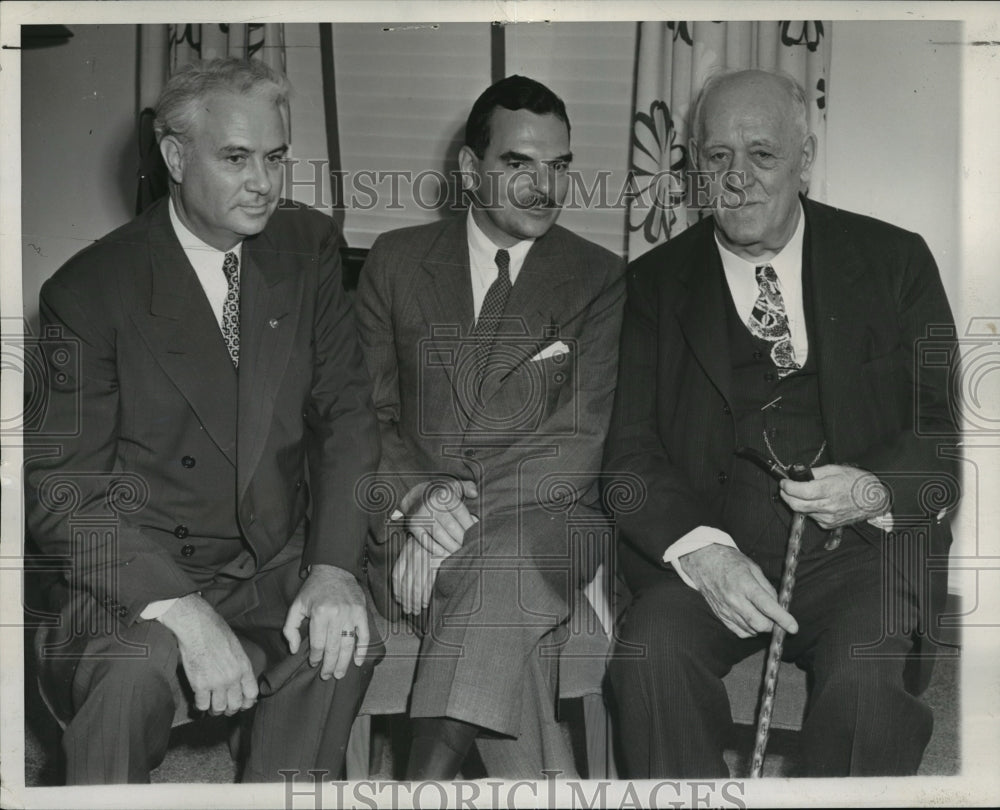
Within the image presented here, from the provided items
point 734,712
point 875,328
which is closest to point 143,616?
point 734,712

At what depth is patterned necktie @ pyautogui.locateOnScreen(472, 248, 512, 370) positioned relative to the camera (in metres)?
2.43

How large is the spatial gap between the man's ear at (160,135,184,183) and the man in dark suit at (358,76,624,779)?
0.42m

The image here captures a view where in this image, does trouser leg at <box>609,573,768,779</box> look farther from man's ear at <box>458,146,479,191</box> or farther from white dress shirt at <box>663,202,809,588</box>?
man's ear at <box>458,146,479,191</box>

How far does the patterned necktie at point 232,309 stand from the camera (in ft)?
7.60

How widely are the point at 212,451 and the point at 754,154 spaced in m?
1.25

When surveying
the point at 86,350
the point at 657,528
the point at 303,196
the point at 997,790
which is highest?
the point at 303,196

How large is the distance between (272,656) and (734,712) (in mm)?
907

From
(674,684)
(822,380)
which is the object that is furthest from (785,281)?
(674,684)

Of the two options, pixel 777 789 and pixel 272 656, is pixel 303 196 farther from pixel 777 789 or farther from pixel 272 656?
pixel 777 789

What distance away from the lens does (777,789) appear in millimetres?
2342

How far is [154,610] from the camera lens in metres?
2.22

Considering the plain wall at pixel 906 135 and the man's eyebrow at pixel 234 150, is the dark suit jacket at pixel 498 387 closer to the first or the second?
the man's eyebrow at pixel 234 150

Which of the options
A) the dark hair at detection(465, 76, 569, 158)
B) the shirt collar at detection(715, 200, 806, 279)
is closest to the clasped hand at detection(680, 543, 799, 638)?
the shirt collar at detection(715, 200, 806, 279)

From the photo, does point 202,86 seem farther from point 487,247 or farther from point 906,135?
point 906,135
